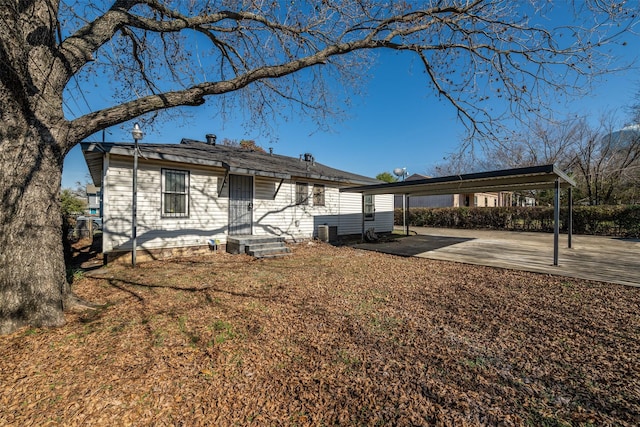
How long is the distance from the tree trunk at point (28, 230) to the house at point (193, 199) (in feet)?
12.4

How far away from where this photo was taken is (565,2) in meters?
4.46

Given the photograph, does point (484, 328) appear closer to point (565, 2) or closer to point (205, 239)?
point (565, 2)

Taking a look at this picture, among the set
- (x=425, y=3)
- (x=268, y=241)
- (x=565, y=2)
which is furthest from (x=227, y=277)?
(x=565, y=2)

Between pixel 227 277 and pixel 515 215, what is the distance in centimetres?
1821

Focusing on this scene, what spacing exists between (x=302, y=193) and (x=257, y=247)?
3607mm

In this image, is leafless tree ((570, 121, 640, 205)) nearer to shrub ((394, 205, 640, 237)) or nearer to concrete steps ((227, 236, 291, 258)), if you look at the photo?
shrub ((394, 205, 640, 237))

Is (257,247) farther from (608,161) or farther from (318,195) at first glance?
(608,161)

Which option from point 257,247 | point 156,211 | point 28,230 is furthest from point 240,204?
point 28,230

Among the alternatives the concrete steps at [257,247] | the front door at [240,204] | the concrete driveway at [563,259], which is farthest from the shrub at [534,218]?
the front door at [240,204]

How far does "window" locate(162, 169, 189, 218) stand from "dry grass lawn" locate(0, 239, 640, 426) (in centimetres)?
347

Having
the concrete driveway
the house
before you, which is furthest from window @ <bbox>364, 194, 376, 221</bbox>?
the concrete driveway

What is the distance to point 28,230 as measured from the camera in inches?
124

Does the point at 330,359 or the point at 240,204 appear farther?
the point at 240,204

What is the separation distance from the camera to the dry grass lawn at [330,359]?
197 centimetres
